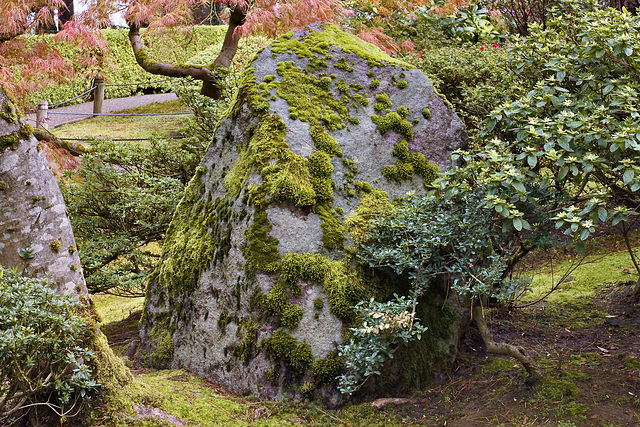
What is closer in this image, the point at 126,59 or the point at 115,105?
the point at 115,105

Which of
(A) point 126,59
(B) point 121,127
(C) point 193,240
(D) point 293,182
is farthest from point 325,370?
(A) point 126,59

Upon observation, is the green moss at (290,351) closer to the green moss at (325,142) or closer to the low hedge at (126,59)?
the green moss at (325,142)

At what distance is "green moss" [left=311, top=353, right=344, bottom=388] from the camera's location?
3768 mm

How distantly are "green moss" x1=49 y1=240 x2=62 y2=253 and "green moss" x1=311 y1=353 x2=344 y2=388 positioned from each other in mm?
1814

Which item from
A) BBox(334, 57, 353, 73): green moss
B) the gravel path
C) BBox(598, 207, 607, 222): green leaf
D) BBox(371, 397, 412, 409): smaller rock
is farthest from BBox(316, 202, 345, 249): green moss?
the gravel path

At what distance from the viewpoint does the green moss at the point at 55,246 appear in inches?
125

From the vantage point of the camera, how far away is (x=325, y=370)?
12.3ft

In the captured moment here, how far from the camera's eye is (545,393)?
11.9 feet

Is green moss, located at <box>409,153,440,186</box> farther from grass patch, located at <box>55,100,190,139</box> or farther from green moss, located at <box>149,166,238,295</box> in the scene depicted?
grass patch, located at <box>55,100,190,139</box>

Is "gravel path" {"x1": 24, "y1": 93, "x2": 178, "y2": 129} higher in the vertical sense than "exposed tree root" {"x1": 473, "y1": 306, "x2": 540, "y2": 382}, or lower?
lower

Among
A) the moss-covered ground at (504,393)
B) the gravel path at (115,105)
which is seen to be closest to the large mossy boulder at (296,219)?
the moss-covered ground at (504,393)

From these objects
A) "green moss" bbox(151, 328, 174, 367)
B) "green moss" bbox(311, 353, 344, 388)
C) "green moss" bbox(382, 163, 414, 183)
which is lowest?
"green moss" bbox(151, 328, 174, 367)

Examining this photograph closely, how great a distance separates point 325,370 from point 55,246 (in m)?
1.91

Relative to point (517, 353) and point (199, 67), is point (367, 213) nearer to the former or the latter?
point (517, 353)
